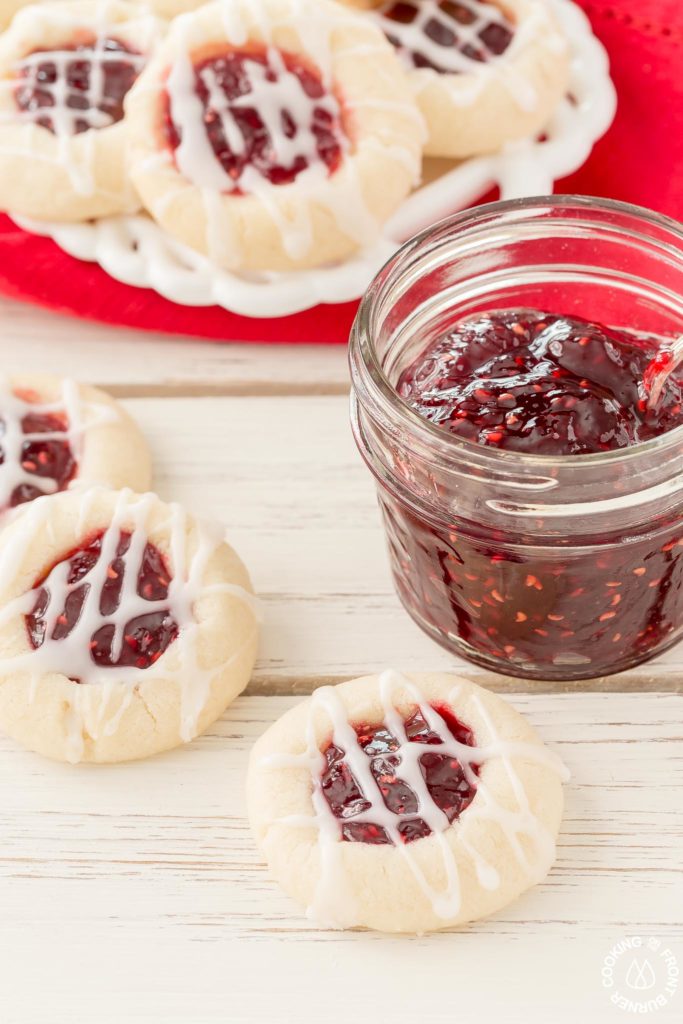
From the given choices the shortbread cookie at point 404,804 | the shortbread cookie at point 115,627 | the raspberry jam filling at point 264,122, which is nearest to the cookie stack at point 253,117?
the raspberry jam filling at point 264,122

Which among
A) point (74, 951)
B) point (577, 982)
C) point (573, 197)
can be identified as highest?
point (573, 197)

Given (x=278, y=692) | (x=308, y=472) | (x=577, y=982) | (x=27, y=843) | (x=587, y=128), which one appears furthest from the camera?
(x=587, y=128)

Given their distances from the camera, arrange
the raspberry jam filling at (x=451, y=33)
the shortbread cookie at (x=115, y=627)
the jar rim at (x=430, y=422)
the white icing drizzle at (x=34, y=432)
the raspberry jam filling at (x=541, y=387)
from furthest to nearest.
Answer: the raspberry jam filling at (x=451, y=33), the white icing drizzle at (x=34, y=432), the shortbread cookie at (x=115, y=627), the raspberry jam filling at (x=541, y=387), the jar rim at (x=430, y=422)

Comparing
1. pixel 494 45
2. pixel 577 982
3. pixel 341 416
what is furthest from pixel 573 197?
pixel 577 982

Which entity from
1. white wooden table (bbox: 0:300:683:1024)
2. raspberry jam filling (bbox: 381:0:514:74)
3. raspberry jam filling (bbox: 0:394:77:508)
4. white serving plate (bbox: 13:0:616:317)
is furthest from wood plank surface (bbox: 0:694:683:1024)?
raspberry jam filling (bbox: 381:0:514:74)

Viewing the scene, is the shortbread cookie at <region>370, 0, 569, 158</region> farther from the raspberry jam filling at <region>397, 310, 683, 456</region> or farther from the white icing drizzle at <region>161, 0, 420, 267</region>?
the raspberry jam filling at <region>397, 310, 683, 456</region>

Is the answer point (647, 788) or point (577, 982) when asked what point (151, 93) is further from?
point (577, 982)

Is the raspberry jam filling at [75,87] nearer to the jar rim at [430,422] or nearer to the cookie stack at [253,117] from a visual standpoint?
the cookie stack at [253,117]

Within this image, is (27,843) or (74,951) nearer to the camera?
(74,951)
